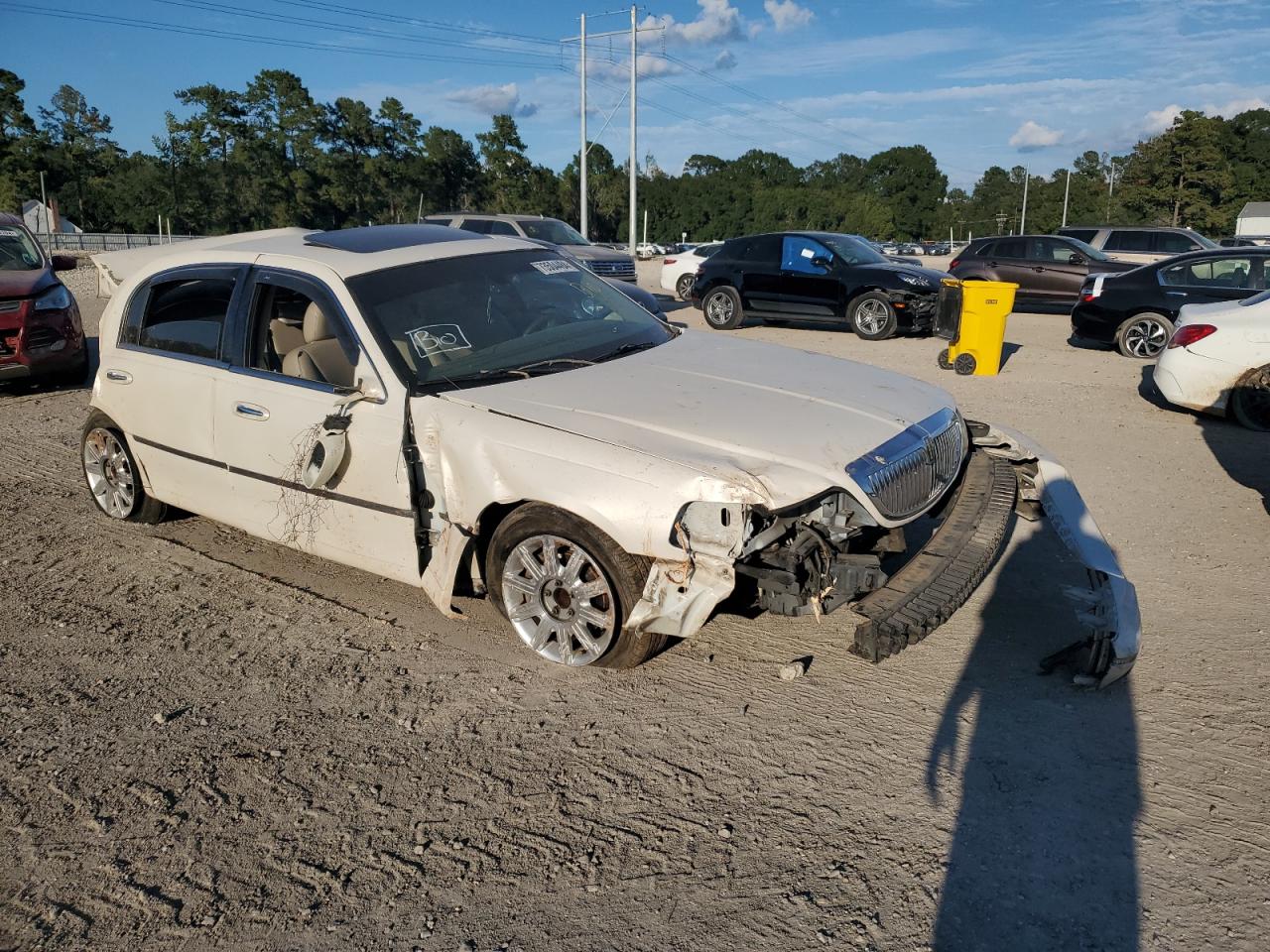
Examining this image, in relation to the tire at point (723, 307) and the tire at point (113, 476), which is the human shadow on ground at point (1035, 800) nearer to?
the tire at point (113, 476)

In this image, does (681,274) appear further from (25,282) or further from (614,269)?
(25,282)

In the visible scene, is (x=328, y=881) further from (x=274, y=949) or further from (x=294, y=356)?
(x=294, y=356)

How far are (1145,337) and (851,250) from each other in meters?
4.82

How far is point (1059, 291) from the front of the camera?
17.4 metres

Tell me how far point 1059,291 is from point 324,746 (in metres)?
16.8

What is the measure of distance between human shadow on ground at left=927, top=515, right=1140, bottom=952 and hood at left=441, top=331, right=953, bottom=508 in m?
1.06

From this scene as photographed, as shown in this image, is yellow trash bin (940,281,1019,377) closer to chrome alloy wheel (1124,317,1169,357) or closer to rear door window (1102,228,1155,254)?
chrome alloy wheel (1124,317,1169,357)

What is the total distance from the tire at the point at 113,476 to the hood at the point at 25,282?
553 centimetres

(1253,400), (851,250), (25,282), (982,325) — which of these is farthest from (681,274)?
(1253,400)

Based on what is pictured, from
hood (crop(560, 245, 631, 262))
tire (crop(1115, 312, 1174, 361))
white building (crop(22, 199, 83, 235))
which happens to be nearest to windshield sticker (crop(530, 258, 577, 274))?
tire (crop(1115, 312, 1174, 361))

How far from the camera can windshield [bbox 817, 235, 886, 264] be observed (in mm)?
15609

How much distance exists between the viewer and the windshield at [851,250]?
15.6 meters

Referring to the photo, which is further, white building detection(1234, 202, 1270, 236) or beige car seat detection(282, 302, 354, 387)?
white building detection(1234, 202, 1270, 236)

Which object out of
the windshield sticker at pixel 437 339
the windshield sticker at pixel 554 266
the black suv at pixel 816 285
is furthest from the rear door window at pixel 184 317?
the black suv at pixel 816 285
